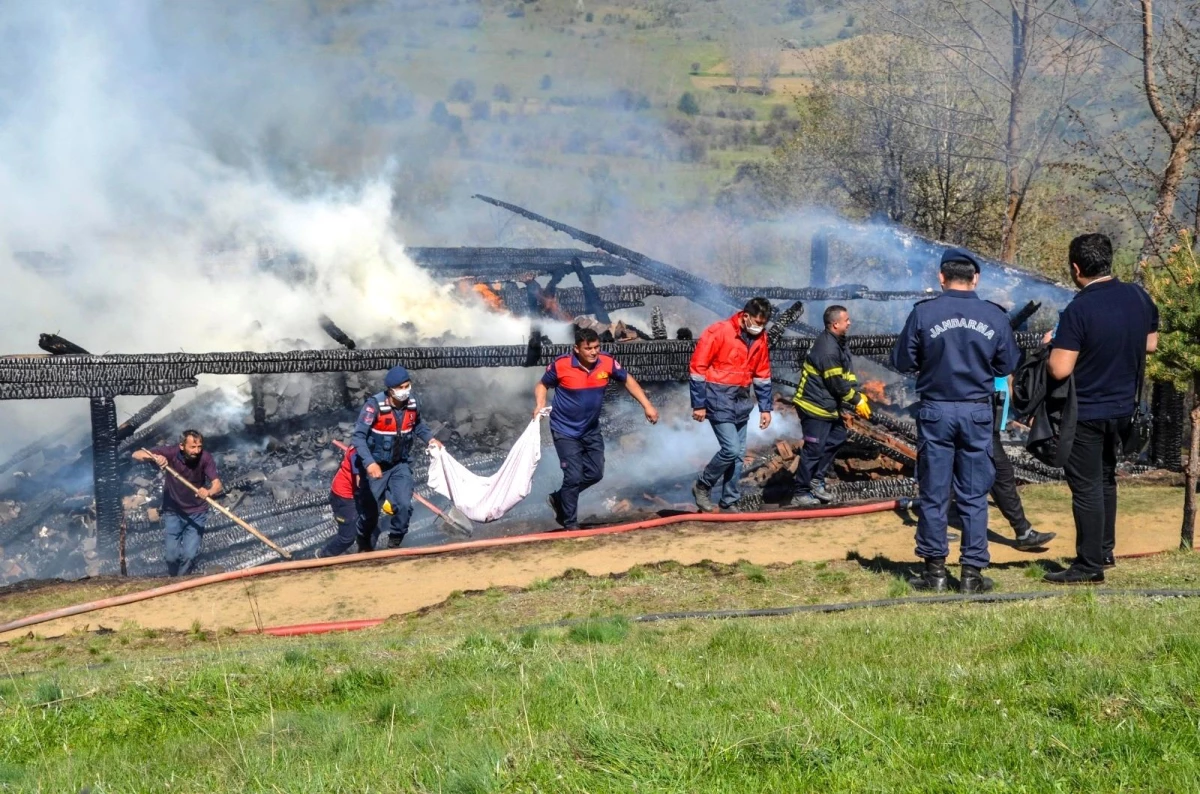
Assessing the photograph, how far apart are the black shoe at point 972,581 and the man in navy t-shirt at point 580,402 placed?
3640 mm

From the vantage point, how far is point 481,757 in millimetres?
3961

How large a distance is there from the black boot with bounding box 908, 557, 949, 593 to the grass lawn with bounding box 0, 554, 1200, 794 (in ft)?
2.19

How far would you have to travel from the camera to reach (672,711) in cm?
443

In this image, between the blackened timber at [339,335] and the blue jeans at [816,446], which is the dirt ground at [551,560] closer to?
the blue jeans at [816,446]

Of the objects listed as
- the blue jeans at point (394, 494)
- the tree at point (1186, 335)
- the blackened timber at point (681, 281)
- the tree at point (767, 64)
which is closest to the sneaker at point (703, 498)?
the blue jeans at point (394, 494)

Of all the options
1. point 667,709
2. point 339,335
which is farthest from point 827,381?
point 667,709

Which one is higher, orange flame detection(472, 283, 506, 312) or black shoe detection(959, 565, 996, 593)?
orange flame detection(472, 283, 506, 312)

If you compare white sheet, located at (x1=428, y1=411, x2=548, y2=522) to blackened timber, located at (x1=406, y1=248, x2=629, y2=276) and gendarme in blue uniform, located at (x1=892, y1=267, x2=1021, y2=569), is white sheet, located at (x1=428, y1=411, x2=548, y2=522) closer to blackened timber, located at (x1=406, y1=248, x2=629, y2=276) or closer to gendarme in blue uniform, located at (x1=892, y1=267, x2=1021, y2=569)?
gendarme in blue uniform, located at (x1=892, y1=267, x2=1021, y2=569)

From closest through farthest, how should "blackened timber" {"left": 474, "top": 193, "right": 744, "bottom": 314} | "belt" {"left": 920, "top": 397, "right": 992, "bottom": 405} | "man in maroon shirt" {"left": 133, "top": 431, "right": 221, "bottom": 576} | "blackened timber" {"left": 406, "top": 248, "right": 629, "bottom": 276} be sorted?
"belt" {"left": 920, "top": 397, "right": 992, "bottom": 405} < "man in maroon shirt" {"left": 133, "top": 431, "right": 221, "bottom": 576} < "blackened timber" {"left": 474, "top": 193, "right": 744, "bottom": 314} < "blackened timber" {"left": 406, "top": 248, "right": 629, "bottom": 276}

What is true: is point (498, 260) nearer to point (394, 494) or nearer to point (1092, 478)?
point (394, 494)

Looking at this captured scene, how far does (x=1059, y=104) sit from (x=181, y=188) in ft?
50.3

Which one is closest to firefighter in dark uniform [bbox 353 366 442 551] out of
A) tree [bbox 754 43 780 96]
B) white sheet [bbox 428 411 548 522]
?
white sheet [bbox 428 411 548 522]

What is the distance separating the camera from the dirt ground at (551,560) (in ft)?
30.0

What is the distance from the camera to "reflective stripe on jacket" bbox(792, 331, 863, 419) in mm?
10703
